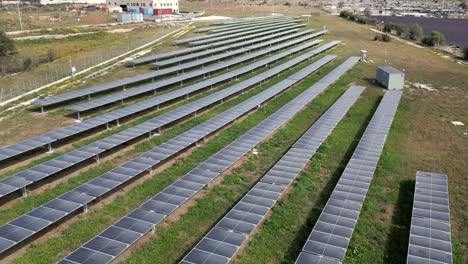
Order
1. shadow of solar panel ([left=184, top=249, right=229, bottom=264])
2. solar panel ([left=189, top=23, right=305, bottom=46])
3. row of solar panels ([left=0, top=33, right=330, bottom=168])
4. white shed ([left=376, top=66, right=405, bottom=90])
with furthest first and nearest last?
1. solar panel ([left=189, top=23, right=305, bottom=46])
2. white shed ([left=376, top=66, right=405, bottom=90])
3. row of solar panels ([left=0, top=33, right=330, bottom=168])
4. shadow of solar panel ([left=184, top=249, right=229, bottom=264])

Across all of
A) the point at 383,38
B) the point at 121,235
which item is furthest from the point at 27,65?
the point at 383,38

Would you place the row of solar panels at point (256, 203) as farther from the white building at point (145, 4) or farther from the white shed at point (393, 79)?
the white building at point (145, 4)

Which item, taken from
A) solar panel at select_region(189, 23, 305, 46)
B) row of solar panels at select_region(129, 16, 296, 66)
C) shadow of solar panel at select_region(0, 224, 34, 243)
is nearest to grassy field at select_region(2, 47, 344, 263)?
shadow of solar panel at select_region(0, 224, 34, 243)

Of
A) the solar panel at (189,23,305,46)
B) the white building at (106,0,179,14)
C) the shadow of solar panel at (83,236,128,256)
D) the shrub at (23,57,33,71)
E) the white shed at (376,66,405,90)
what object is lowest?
the shadow of solar panel at (83,236,128,256)

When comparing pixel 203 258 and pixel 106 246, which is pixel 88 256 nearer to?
pixel 106 246

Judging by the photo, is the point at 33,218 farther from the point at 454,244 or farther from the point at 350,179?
the point at 454,244

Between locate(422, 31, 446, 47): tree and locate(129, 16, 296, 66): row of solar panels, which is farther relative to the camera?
locate(422, 31, 446, 47): tree

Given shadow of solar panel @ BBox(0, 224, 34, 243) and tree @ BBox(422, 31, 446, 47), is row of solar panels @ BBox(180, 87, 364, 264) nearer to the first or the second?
shadow of solar panel @ BBox(0, 224, 34, 243)
